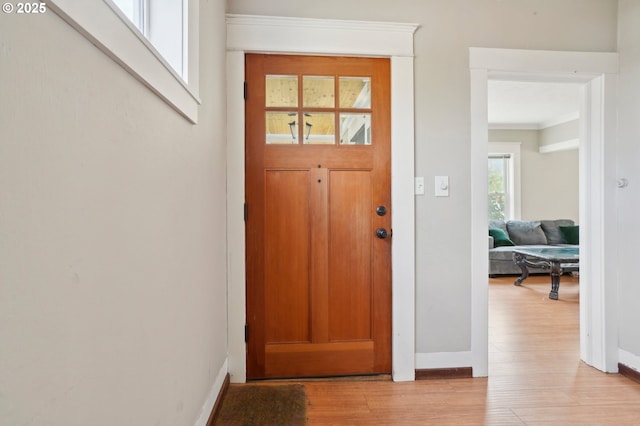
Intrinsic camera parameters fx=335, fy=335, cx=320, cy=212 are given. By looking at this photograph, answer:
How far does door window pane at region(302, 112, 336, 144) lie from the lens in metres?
2.06

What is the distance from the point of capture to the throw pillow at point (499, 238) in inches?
207

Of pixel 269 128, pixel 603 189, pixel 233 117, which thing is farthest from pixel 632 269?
pixel 233 117

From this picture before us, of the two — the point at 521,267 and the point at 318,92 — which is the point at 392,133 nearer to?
the point at 318,92

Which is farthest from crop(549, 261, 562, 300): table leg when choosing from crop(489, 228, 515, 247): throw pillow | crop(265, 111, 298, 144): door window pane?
crop(265, 111, 298, 144): door window pane

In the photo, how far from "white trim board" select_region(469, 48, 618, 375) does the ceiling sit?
1.40 meters

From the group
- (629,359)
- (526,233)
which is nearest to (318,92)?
(629,359)

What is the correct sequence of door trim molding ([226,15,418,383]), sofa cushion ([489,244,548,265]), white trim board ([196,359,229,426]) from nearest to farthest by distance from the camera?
white trim board ([196,359,229,426]) < door trim molding ([226,15,418,383]) < sofa cushion ([489,244,548,265])

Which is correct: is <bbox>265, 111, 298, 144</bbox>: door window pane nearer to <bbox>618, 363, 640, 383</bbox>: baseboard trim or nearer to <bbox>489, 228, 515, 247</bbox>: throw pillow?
<bbox>618, 363, 640, 383</bbox>: baseboard trim

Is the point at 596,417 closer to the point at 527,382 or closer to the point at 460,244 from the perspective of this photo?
the point at 527,382

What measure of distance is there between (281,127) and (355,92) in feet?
1.68

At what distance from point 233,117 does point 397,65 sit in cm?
104

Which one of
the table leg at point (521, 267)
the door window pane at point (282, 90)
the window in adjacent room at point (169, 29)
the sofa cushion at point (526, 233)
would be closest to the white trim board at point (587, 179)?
the door window pane at point (282, 90)

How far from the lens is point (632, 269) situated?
2090mm

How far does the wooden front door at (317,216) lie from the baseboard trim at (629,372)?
4.90ft
